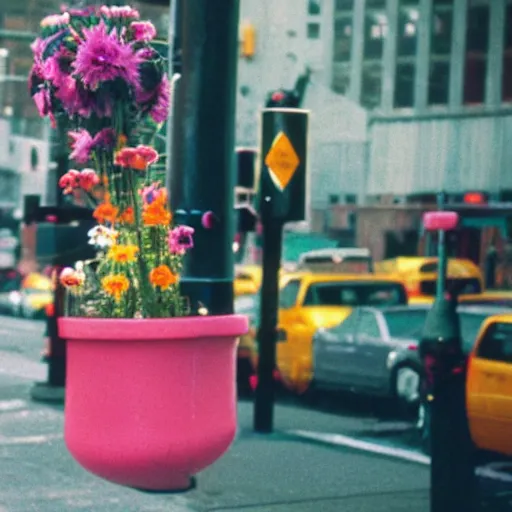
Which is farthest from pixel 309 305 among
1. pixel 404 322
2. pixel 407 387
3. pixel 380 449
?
pixel 380 449

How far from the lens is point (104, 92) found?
4.82 m

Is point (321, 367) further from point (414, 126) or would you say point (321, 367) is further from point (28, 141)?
point (28, 141)

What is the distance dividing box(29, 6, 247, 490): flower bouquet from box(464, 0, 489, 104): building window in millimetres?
37548

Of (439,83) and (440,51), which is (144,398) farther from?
(440,51)

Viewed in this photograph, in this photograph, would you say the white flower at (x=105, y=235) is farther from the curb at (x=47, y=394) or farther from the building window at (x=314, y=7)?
the building window at (x=314, y=7)

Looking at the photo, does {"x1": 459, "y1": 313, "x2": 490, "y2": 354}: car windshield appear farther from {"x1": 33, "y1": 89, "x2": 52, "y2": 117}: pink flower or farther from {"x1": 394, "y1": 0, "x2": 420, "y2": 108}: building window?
{"x1": 394, "y1": 0, "x2": 420, "y2": 108}: building window

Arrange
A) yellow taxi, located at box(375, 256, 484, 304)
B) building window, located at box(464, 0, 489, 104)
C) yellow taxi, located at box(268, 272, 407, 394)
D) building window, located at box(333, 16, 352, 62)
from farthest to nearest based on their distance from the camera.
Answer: building window, located at box(333, 16, 352, 62), building window, located at box(464, 0, 489, 104), yellow taxi, located at box(375, 256, 484, 304), yellow taxi, located at box(268, 272, 407, 394)

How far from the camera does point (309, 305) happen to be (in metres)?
17.5

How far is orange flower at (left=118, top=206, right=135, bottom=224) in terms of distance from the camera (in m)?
4.93

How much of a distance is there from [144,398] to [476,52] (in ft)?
126

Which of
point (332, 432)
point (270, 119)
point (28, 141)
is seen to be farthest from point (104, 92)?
point (28, 141)

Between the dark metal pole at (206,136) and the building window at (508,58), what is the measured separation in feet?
119

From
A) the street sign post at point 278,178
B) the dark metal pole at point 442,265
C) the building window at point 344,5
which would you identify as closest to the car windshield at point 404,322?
the dark metal pole at point 442,265

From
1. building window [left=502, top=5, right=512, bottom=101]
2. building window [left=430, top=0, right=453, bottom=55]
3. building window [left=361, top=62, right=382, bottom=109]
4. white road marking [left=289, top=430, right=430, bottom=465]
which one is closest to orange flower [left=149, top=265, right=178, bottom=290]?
white road marking [left=289, top=430, right=430, bottom=465]
